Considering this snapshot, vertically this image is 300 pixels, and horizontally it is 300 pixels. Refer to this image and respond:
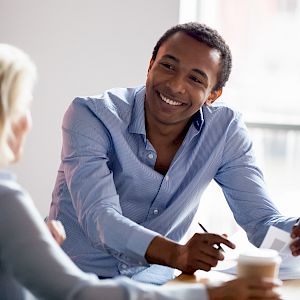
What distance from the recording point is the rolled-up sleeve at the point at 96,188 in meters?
2.17

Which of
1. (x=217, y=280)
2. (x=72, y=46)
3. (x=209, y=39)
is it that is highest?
(x=209, y=39)

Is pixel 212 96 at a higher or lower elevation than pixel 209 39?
lower

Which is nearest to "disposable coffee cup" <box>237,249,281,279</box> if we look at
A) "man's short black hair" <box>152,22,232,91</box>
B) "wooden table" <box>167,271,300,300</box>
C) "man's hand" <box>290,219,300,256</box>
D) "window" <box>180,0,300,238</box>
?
"wooden table" <box>167,271,300,300</box>

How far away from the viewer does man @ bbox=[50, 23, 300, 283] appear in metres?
2.49

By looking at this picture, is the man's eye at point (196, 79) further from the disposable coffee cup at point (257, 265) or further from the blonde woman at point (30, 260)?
the blonde woman at point (30, 260)

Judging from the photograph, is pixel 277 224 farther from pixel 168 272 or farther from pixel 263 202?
pixel 168 272

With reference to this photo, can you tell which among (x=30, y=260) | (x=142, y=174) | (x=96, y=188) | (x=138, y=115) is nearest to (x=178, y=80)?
(x=138, y=115)

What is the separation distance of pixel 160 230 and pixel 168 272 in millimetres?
140

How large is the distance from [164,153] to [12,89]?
3.98 ft

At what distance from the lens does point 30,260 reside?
1372mm

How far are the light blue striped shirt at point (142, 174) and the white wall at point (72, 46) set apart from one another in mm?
1177

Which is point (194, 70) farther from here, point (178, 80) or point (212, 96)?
point (212, 96)

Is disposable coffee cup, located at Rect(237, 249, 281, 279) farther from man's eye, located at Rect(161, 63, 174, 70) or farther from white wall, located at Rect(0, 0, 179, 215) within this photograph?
white wall, located at Rect(0, 0, 179, 215)

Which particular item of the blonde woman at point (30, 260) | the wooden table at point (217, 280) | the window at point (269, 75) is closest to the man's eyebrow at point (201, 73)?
the wooden table at point (217, 280)
